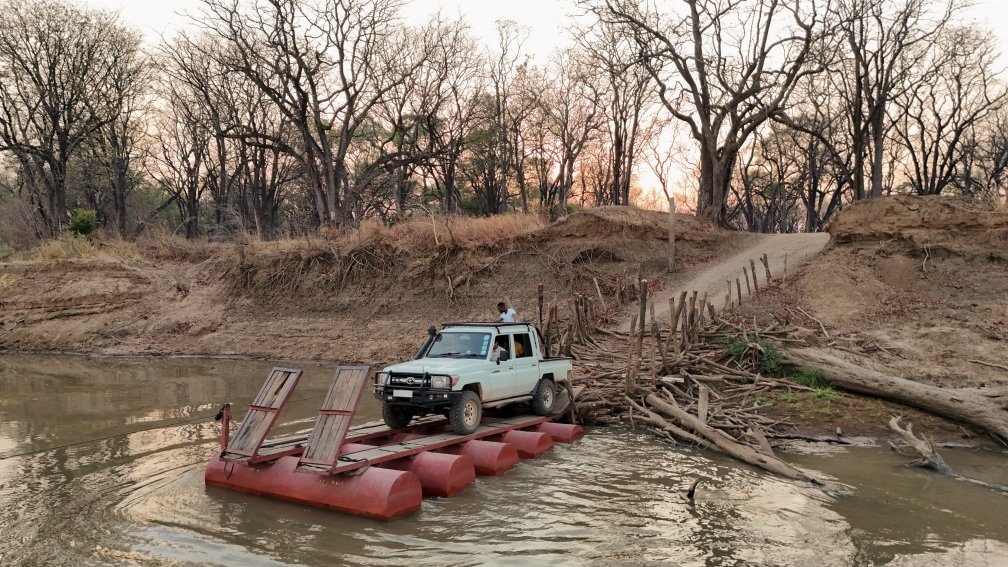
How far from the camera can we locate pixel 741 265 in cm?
2530

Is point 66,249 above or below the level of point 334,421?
above

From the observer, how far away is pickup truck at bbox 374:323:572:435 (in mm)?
9609

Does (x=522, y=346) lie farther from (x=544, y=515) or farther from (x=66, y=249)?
(x=66, y=249)

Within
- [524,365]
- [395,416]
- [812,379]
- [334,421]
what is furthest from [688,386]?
[334,421]

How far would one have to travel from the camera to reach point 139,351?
24.6m

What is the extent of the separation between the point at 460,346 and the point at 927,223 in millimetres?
18409

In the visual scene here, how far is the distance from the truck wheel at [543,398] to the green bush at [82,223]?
31348mm

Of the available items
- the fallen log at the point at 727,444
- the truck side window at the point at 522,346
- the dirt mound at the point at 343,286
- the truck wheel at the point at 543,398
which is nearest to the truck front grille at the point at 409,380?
the truck side window at the point at 522,346

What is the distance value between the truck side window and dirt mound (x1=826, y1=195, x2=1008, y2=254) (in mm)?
16050

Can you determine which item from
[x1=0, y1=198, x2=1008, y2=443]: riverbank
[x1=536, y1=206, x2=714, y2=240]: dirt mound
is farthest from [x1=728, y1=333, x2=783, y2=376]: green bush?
[x1=536, y1=206, x2=714, y2=240]: dirt mound

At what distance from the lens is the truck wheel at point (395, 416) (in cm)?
1033

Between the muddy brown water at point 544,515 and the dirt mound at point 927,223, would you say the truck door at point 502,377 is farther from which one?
the dirt mound at point 927,223

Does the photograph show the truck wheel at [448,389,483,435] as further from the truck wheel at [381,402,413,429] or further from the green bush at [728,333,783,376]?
the green bush at [728,333,783,376]

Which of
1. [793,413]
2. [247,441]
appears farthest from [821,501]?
[247,441]
